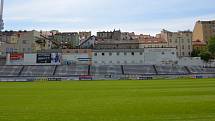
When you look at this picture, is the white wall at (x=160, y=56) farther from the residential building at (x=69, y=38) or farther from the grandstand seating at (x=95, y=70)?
the residential building at (x=69, y=38)

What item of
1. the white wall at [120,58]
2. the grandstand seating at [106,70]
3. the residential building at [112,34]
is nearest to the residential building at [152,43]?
the residential building at [112,34]

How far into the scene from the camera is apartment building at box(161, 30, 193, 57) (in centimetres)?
12812

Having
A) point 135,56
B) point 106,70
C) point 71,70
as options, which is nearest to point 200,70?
point 135,56

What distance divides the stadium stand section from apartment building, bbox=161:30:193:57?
51.7 m

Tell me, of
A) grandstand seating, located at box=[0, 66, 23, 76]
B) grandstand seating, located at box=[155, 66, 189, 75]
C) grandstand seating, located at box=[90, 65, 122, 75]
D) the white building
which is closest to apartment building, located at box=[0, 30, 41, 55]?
grandstand seating, located at box=[0, 66, 23, 76]

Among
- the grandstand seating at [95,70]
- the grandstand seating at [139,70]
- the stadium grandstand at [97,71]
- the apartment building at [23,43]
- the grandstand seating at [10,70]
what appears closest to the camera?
the stadium grandstand at [97,71]

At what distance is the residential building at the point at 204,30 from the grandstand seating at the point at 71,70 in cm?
6095

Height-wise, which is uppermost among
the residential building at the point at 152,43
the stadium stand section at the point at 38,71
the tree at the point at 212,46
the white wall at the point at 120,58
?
the residential building at the point at 152,43

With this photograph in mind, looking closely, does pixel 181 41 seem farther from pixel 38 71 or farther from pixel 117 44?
pixel 38 71

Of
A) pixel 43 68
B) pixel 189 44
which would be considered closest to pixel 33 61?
pixel 43 68

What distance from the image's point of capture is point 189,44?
5069 inches

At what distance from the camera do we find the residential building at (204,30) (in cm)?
13725

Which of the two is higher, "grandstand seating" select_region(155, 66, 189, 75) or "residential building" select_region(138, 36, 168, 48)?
"residential building" select_region(138, 36, 168, 48)

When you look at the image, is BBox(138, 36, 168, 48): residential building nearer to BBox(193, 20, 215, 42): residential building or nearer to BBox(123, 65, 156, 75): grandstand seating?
BBox(193, 20, 215, 42): residential building
